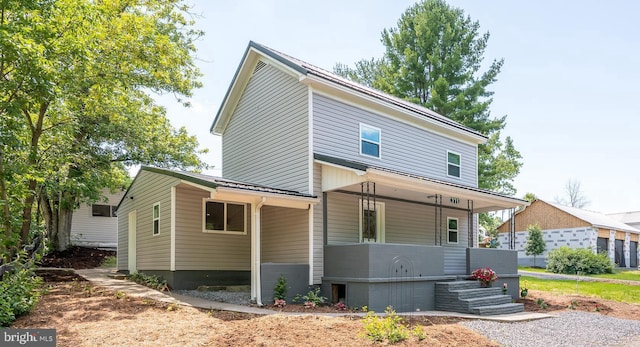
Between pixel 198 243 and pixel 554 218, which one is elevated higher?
pixel 554 218

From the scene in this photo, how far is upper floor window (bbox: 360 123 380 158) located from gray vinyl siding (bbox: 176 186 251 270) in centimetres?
464

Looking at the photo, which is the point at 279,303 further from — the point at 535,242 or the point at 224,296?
the point at 535,242

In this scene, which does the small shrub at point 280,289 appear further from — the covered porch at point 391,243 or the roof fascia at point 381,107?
the roof fascia at point 381,107

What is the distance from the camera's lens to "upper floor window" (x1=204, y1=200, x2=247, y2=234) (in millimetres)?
13672

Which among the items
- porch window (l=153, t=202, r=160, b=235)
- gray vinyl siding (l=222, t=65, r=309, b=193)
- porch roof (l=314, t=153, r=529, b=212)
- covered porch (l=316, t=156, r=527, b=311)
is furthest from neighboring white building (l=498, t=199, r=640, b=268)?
porch window (l=153, t=202, r=160, b=235)

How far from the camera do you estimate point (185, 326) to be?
8.09 metres

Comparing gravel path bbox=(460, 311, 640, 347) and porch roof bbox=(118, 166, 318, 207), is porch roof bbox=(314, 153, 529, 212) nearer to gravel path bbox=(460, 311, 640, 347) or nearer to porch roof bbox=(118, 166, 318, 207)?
porch roof bbox=(118, 166, 318, 207)

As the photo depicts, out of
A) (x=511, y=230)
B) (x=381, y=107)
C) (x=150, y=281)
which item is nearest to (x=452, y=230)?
(x=511, y=230)

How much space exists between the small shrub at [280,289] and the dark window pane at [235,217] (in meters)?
3.42

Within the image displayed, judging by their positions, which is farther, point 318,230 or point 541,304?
point 541,304

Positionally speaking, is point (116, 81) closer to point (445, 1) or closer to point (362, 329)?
point (362, 329)

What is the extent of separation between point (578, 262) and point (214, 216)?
70.9 ft

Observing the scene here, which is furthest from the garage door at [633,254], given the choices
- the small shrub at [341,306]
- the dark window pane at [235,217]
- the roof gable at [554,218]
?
the dark window pane at [235,217]

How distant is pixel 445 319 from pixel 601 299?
27.2 ft
